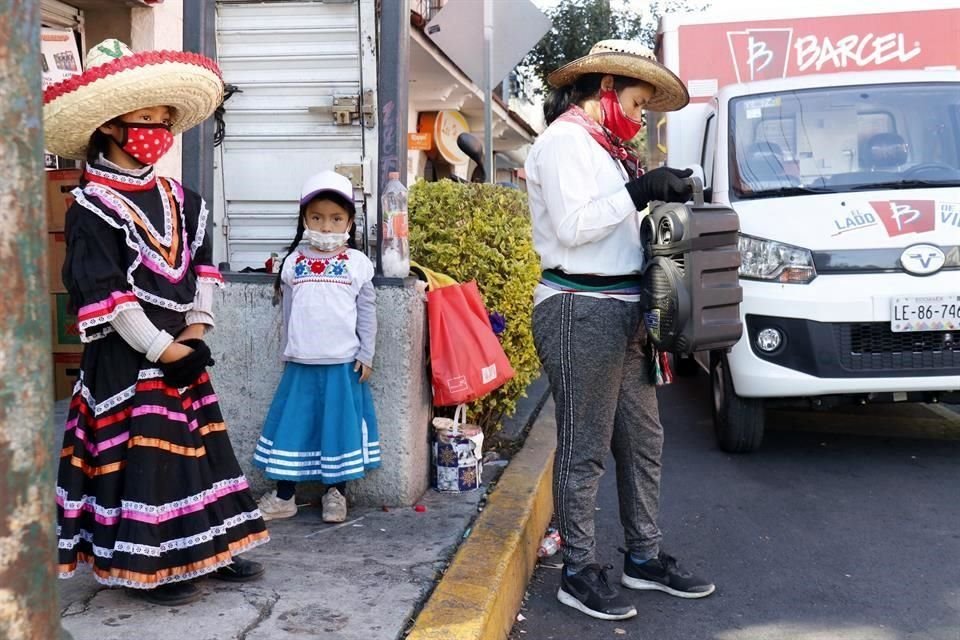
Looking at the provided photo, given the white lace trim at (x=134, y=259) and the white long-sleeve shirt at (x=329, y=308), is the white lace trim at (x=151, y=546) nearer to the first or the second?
the white lace trim at (x=134, y=259)

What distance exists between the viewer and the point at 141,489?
9.68 feet

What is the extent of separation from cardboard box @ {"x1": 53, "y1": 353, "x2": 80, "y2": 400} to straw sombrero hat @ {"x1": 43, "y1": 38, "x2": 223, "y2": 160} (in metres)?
4.07

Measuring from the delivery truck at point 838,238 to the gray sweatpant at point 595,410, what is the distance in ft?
6.08

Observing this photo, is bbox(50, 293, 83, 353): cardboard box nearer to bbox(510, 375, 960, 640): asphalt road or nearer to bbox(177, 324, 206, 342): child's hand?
bbox(510, 375, 960, 640): asphalt road

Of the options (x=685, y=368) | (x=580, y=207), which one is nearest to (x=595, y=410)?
(x=580, y=207)

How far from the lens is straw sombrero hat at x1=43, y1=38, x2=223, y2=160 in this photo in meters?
2.81

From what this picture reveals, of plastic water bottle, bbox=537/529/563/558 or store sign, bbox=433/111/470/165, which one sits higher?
store sign, bbox=433/111/470/165

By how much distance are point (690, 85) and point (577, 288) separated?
16.8ft

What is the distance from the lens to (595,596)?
3.41 metres

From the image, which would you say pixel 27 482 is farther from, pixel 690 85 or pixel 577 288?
pixel 690 85

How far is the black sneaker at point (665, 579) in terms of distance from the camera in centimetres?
361

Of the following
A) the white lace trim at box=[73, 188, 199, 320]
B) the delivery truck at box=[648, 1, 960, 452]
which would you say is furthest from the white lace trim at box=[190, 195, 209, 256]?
the delivery truck at box=[648, 1, 960, 452]

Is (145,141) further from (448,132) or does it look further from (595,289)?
(448,132)

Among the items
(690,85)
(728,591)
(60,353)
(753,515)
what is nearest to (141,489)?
(728,591)
